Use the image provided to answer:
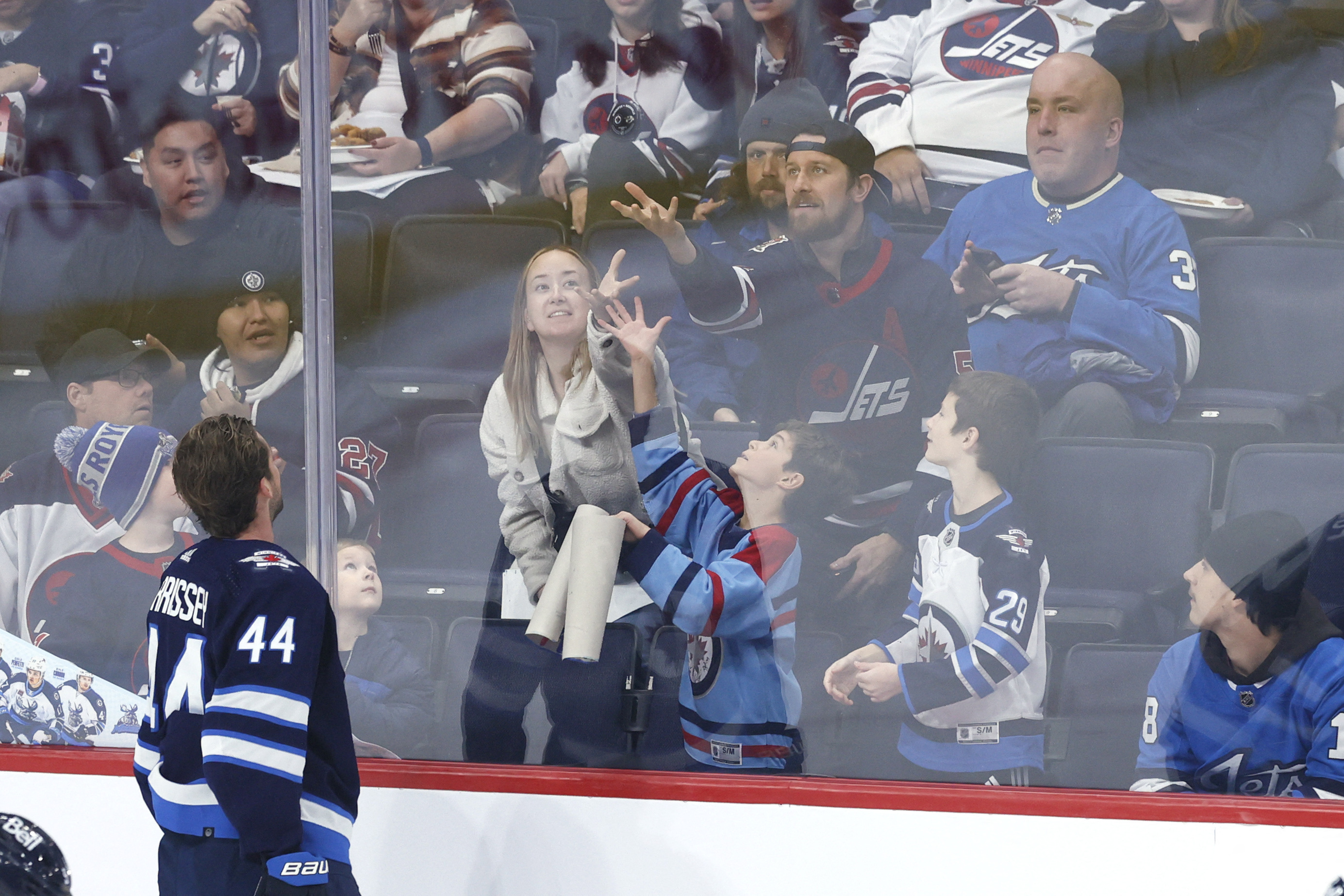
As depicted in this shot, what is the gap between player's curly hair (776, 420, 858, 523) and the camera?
1984 mm

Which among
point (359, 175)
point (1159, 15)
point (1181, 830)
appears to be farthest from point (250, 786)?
point (1159, 15)

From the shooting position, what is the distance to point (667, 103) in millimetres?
2014

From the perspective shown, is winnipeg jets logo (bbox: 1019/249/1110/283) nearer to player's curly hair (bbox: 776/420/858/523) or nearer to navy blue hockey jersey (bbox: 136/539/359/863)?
player's curly hair (bbox: 776/420/858/523)

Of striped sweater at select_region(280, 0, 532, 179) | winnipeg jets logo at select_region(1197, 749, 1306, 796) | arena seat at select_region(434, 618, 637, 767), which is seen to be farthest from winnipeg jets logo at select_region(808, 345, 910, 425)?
winnipeg jets logo at select_region(1197, 749, 1306, 796)

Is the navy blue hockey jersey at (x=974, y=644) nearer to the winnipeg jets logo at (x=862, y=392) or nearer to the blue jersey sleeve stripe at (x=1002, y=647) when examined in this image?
the blue jersey sleeve stripe at (x=1002, y=647)

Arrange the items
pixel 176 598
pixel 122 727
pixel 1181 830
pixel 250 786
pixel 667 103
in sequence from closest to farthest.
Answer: pixel 250 786 < pixel 176 598 < pixel 1181 830 < pixel 667 103 < pixel 122 727

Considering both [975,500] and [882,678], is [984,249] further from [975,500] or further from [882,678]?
[882,678]

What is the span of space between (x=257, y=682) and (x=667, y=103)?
3.85ft

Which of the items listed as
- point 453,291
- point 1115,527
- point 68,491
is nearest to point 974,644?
point 1115,527

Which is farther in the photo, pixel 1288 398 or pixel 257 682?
pixel 1288 398

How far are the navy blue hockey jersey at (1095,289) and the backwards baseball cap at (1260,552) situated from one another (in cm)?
22

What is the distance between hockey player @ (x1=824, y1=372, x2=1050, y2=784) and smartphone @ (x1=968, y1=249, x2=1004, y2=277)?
0.18 meters

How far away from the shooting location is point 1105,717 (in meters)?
1.92

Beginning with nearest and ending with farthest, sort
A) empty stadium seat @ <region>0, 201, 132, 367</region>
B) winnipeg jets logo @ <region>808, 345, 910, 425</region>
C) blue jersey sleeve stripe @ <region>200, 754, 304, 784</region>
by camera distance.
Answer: blue jersey sleeve stripe @ <region>200, 754, 304, 784</region> → winnipeg jets logo @ <region>808, 345, 910, 425</region> → empty stadium seat @ <region>0, 201, 132, 367</region>
